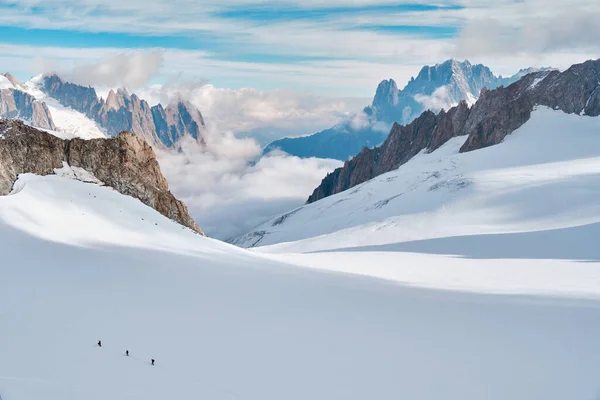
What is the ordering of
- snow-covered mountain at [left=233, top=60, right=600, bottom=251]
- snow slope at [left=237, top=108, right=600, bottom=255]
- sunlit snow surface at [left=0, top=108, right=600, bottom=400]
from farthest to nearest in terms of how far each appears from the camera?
1. snow-covered mountain at [left=233, top=60, right=600, bottom=251]
2. snow slope at [left=237, top=108, right=600, bottom=255]
3. sunlit snow surface at [left=0, top=108, right=600, bottom=400]

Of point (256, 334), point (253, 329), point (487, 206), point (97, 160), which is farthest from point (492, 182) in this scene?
point (256, 334)

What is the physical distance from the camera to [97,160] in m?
62.5

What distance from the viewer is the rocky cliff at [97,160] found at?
55500 millimetres

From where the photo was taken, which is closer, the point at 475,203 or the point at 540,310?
the point at 540,310

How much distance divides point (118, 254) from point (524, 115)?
149125 mm

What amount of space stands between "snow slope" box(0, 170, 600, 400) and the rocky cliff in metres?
19.9

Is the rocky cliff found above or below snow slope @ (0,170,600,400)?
above

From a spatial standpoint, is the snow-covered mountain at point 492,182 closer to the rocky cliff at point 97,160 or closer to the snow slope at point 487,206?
the snow slope at point 487,206

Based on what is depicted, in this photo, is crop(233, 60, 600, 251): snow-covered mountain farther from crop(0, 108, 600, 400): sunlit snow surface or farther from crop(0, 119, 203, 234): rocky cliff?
crop(0, 108, 600, 400): sunlit snow surface

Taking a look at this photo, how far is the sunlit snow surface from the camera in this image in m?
18.6

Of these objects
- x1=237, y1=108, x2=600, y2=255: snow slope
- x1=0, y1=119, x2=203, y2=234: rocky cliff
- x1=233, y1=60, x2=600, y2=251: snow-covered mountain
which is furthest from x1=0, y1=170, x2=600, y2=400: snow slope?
x1=233, y1=60, x2=600, y2=251: snow-covered mountain

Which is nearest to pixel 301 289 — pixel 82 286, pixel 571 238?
pixel 82 286

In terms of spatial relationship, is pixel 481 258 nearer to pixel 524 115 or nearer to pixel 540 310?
pixel 540 310

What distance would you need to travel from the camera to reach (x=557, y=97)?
16338 centimetres
